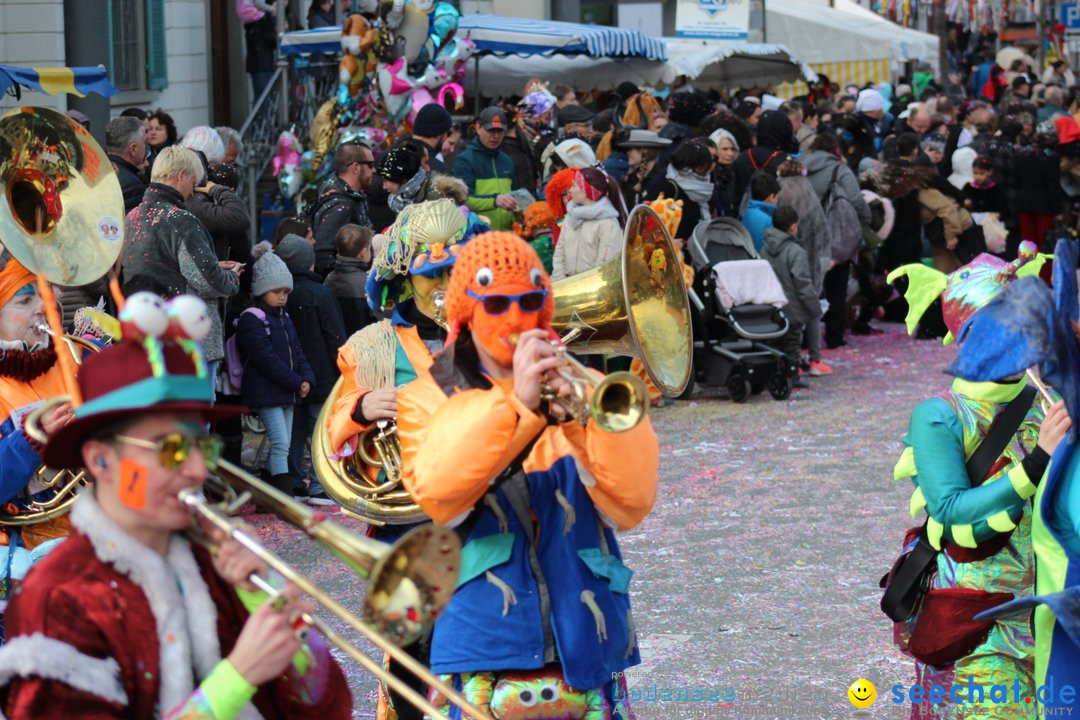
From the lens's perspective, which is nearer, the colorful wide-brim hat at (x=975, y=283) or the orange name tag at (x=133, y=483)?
the orange name tag at (x=133, y=483)

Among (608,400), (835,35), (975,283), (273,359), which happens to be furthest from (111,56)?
(835,35)

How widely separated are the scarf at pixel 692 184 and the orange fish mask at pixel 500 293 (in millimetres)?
8158

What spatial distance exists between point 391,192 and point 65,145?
17.1 feet

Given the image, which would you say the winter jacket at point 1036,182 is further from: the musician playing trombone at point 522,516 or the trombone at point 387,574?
the trombone at point 387,574

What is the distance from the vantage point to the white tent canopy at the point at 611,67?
58.9ft

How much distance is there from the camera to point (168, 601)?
8.92ft

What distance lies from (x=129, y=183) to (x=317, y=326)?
4.11 feet

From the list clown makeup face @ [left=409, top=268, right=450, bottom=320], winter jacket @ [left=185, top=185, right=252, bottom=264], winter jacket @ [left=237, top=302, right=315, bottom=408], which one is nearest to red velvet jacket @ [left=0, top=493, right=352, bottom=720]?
clown makeup face @ [left=409, top=268, right=450, bottom=320]

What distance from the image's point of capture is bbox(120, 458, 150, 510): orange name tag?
2.66 meters

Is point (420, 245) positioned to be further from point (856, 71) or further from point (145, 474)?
point (856, 71)

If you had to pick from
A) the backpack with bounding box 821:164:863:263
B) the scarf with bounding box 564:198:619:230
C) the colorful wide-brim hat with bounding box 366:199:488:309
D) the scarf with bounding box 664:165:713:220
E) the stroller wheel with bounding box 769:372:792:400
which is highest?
the colorful wide-brim hat with bounding box 366:199:488:309

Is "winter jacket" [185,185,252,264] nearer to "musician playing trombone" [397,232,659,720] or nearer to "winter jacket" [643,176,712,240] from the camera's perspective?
"winter jacket" [643,176,712,240]

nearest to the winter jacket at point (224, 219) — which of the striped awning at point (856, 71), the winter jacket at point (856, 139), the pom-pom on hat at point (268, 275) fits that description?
the pom-pom on hat at point (268, 275)

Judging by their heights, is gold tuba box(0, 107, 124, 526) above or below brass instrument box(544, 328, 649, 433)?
above
